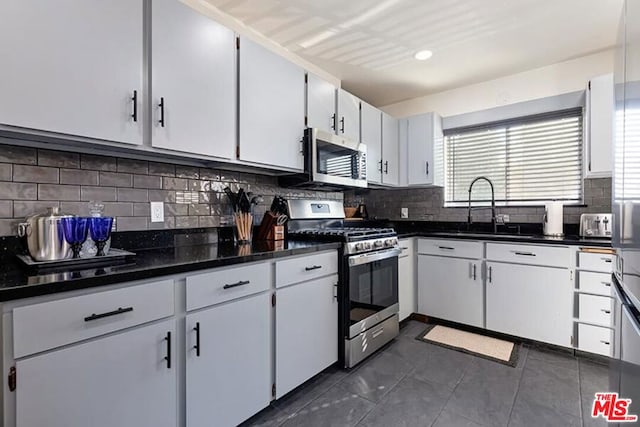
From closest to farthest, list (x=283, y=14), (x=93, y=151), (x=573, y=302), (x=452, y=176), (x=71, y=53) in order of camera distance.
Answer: (x=71, y=53), (x=93, y=151), (x=283, y=14), (x=573, y=302), (x=452, y=176)

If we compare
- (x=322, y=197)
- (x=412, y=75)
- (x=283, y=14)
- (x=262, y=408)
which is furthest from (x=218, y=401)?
(x=412, y=75)

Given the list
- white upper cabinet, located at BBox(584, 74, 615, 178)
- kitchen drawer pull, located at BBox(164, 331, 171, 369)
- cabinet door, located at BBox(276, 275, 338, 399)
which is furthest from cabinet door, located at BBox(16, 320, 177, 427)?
white upper cabinet, located at BBox(584, 74, 615, 178)

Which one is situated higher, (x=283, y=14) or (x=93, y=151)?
(x=283, y=14)

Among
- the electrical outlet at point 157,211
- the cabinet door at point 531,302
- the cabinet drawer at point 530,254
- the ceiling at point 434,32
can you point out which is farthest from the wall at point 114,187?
the cabinet door at point 531,302

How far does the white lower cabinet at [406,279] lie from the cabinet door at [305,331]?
1041 millimetres

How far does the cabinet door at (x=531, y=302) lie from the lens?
7.71ft

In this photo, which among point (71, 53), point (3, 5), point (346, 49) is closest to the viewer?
point (3, 5)

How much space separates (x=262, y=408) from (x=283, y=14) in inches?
98.5

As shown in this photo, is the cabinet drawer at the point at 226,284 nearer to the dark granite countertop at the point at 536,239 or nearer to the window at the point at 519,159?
the dark granite countertop at the point at 536,239

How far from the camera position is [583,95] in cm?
266

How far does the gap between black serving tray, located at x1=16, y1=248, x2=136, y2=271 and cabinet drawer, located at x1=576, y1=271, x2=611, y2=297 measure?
2985mm

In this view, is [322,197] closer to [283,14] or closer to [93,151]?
[283,14]

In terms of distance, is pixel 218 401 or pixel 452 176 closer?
pixel 218 401

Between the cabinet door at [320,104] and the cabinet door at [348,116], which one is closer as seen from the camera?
the cabinet door at [320,104]
